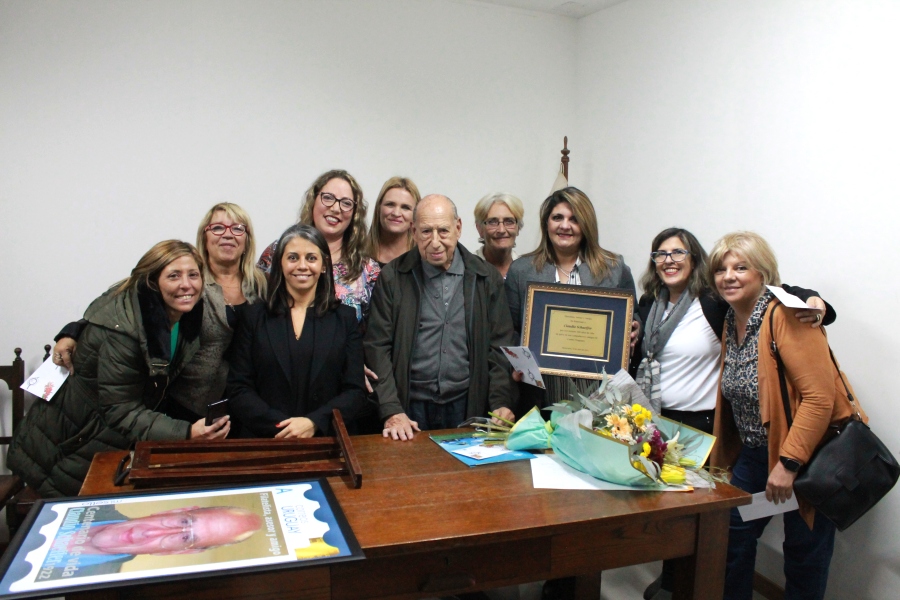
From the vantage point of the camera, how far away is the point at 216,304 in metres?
2.49

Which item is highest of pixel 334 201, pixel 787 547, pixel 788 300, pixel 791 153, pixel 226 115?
pixel 226 115

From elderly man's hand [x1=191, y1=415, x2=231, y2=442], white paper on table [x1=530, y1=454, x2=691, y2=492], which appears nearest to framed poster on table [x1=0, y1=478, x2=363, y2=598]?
elderly man's hand [x1=191, y1=415, x2=231, y2=442]

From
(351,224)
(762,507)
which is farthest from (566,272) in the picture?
(762,507)

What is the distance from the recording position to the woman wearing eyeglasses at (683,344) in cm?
270

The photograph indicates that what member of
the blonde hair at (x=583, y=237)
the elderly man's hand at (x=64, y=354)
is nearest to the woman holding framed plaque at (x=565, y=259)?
the blonde hair at (x=583, y=237)

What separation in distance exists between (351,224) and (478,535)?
175 cm

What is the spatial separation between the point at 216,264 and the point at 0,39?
1.91 meters

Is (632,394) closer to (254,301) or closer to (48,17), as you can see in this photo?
(254,301)

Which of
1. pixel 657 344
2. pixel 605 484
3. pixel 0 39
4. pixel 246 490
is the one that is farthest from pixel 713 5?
pixel 0 39

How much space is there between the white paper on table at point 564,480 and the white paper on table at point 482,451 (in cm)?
A: 13

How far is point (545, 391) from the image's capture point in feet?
8.75

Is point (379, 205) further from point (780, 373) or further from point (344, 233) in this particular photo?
point (780, 373)

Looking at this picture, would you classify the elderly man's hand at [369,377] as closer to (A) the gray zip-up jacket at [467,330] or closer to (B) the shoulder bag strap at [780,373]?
(A) the gray zip-up jacket at [467,330]

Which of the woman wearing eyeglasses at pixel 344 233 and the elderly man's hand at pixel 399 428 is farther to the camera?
the woman wearing eyeglasses at pixel 344 233
